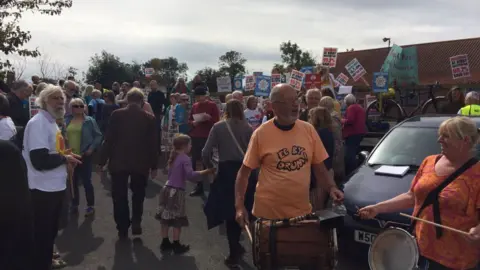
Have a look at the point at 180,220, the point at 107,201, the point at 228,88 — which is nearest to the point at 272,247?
the point at 180,220

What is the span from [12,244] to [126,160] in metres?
4.48

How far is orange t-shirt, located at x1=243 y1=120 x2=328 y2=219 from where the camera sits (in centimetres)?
377

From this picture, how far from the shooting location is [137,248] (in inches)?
247

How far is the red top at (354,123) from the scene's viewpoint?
8.81m

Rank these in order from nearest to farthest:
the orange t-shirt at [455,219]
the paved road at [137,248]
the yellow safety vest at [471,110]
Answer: the orange t-shirt at [455,219] < the paved road at [137,248] < the yellow safety vest at [471,110]

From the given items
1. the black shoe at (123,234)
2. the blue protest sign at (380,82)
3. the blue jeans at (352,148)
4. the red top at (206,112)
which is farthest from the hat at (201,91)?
the blue protest sign at (380,82)

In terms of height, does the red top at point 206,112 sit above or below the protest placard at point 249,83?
below

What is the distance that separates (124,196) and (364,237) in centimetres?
307

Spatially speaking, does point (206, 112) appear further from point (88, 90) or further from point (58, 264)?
point (88, 90)

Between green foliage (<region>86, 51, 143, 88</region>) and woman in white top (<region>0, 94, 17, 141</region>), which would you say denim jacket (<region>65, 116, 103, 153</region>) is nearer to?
woman in white top (<region>0, 94, 17, 141</region>)

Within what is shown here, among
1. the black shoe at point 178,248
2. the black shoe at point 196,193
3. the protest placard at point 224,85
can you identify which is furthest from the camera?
the protest placard at point 224,85

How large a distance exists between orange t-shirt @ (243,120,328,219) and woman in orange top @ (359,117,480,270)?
2.87 feet

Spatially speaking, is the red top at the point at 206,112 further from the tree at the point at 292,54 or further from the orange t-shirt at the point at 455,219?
the tree at the point at 292,54

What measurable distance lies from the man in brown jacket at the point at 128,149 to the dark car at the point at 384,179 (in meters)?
2.56
